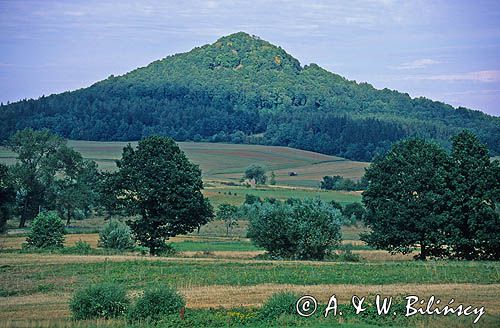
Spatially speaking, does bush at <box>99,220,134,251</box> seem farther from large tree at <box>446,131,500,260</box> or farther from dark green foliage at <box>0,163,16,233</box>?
large tree at <box>446,131,500,260</box>

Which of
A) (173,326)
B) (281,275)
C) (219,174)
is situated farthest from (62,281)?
(219,174)

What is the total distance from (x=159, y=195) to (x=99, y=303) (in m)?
31.3

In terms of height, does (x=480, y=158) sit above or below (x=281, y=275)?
above

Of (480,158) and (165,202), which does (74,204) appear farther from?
(480,158)

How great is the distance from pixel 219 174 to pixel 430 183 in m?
93.3

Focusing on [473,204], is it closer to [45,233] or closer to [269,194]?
[45,233]

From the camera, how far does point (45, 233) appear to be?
60.1 metres

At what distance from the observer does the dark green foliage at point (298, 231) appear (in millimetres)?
53562

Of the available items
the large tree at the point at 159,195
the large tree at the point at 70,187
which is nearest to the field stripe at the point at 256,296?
the large tree at the point at 159,195

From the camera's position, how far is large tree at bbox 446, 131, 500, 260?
51719 mm

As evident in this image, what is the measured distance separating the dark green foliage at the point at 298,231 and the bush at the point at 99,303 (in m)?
28.0

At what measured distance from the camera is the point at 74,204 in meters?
87.4

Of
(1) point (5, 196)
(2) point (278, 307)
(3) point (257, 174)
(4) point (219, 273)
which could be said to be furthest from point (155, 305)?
(3) point (257, 174)
